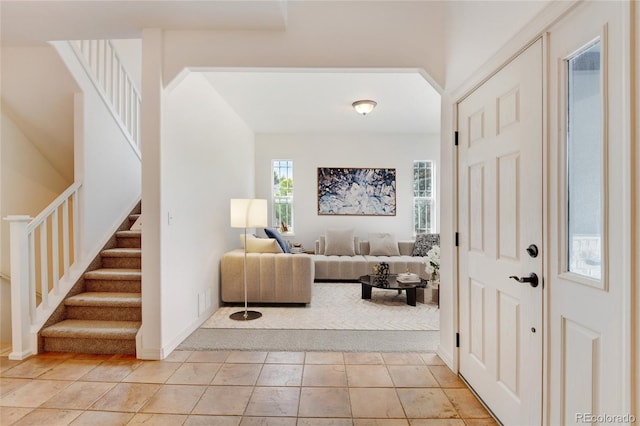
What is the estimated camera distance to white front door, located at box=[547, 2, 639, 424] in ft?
3.68

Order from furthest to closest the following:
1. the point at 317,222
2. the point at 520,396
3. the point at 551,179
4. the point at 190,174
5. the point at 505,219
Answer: the point at 317,222
the point at 190,174
the point at 505,219
the point at 520,396
the point at 551,179

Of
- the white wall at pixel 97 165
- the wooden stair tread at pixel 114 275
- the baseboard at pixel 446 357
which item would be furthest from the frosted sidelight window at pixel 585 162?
the white wall at pixel 97 165

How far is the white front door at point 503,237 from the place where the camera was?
1580mm

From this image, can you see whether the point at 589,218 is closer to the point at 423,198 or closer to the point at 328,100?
the point at 328,100

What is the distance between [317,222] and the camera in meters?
6.72

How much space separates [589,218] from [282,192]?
5.80 metres

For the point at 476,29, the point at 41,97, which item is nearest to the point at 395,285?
the point at 476,29

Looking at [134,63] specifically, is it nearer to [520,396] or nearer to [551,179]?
[551,179]

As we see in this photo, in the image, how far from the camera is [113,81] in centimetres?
390

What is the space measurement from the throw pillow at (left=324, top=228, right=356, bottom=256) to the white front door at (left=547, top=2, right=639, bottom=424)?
463 centimetres

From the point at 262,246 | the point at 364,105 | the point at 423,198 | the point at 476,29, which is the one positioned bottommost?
the point at 262,246

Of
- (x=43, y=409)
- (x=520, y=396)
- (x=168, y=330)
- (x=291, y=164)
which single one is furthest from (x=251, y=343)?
(x=291, y=164)

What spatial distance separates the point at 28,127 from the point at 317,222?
455 centimetres

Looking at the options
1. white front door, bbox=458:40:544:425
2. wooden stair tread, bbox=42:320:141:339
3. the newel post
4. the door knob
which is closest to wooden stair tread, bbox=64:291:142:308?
wooden stair tread, bbox=42:320:141:339
